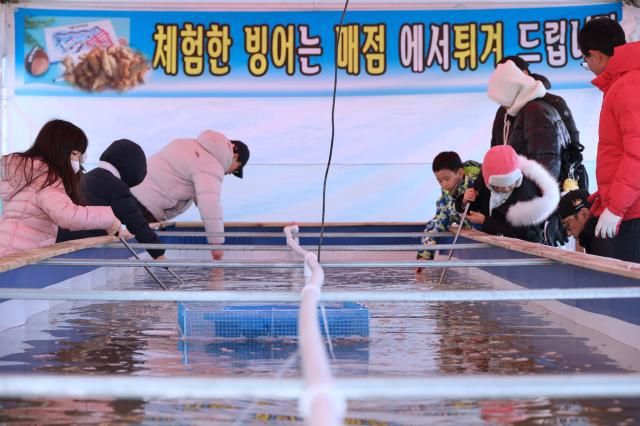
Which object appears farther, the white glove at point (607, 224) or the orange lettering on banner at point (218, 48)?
the orange lettering on banner at point (218, 48)

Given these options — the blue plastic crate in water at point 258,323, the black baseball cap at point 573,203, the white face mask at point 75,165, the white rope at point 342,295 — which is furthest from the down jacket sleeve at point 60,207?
the black baseball cap at point 573,203

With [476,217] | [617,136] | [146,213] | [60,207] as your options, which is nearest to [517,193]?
[476,217]

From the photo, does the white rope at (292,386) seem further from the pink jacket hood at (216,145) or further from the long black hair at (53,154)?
the pink jacket hood at (216,145)

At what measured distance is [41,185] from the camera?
305cm

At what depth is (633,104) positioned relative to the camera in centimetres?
287

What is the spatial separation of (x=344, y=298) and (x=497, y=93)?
307 centimetres

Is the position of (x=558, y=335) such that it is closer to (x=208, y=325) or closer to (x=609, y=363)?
(x=609, y=363)

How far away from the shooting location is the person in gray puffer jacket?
13.9 ft

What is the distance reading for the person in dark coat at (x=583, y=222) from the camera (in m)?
3.10

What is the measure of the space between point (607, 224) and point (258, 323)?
1.39 meters

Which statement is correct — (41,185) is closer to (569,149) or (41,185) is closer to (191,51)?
(569,149)

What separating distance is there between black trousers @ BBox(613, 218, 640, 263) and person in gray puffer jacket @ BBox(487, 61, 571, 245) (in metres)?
1.17

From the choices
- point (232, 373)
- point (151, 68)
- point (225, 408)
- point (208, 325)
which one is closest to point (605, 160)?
point (208, 325)

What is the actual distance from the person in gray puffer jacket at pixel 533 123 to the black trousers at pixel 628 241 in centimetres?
117
